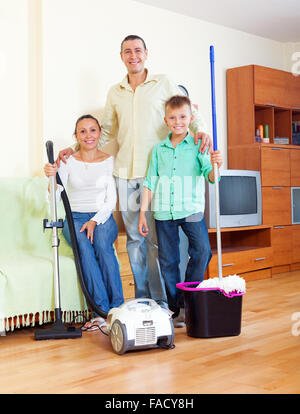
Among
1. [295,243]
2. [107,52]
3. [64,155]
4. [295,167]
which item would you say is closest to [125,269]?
[64,155]

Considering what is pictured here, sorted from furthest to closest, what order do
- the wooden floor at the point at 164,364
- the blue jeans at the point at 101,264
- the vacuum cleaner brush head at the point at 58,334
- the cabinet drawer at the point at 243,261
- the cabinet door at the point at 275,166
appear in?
the cabinet door at the point at 275,166
the cabinet drawer at the point at 243,261
the blue jeans at the point at 101,264
the vacuum cleaner brush head at the point at 58,334
the wooden floor at the point at 164,364

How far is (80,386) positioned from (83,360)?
38 cm

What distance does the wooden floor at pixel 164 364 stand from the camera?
197 centimetres

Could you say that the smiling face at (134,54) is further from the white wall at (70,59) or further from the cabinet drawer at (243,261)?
the cabinet drawer at (243,261)

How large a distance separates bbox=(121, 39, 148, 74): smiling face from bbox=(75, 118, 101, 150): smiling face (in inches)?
14.7

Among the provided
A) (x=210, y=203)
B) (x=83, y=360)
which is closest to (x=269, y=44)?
(x=210, y=203)

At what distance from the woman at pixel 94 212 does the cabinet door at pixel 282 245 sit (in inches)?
92.5

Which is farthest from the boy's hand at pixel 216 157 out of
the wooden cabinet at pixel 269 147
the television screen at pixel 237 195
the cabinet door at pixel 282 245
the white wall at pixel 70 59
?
the cabinet door at pixel 282 245

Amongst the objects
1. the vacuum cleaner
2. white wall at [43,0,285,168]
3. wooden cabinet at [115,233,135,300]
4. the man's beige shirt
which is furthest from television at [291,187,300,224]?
the vacuum cleaner

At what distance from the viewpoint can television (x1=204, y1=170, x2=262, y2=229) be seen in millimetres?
4539

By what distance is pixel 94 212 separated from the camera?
3.14 m

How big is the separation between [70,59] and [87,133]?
1.14m

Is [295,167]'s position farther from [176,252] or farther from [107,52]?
[176,252]

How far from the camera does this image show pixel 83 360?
2.37 metres
